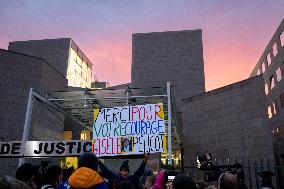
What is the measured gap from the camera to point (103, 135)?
37.1ft

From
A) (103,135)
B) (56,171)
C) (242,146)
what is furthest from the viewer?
(242,146)

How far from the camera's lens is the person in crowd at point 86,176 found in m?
3.66

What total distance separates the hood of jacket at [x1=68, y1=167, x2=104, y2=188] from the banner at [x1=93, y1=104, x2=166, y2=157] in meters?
6.74

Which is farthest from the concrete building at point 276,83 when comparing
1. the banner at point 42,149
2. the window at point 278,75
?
the banner at point 42,149

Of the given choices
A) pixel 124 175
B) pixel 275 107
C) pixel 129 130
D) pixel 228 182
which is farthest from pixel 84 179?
pixel 275 107

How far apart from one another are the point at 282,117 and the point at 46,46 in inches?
1192

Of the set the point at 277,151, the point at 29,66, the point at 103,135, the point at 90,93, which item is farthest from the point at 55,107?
the point at 277,151

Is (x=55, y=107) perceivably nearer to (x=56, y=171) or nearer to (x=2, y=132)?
(x=2, y=132)

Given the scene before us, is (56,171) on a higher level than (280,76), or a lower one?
lower

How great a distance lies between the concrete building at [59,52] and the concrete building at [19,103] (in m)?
17.6

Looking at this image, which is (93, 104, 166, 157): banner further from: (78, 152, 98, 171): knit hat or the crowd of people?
(78, 152, 98, 171): knit hat

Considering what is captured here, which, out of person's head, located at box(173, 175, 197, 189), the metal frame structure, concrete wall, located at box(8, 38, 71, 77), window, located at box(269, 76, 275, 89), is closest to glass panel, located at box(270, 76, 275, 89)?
window, located at box(269, 76, 275, 89)

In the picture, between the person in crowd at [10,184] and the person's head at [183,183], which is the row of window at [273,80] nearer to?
the person's head at [183,183]

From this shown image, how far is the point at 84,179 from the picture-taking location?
368 cm
